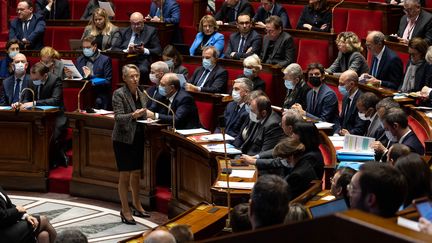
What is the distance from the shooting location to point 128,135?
20.0 ft

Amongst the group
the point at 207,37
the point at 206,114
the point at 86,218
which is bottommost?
the point at 86,218

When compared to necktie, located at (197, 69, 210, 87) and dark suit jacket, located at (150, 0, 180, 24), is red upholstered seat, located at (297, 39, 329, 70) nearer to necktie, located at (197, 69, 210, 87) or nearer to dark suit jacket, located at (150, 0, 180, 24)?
necktie, located at (197, 69, 210, 87)

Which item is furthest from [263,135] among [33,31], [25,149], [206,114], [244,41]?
[33,31]

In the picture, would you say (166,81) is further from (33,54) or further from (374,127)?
(33,54)

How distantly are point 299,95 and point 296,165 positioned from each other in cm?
211

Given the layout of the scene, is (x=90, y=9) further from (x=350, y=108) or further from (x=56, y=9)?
(x=350, y=108)

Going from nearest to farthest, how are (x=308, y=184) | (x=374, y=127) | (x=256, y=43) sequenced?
(x=308, y=184) → (x=374, y=127) → (x=256, y=43)

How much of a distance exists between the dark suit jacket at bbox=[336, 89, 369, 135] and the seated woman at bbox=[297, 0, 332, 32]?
87.3 inches

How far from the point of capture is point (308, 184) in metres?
4.34

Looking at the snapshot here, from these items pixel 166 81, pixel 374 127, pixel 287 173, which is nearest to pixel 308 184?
pixel 287 173

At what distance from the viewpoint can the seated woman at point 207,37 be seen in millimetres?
7984

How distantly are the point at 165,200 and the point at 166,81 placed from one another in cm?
93

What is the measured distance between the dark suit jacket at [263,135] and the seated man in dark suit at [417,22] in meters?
2.12

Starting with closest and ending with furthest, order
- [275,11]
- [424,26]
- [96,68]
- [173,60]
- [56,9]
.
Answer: [424,26] < [173,60] < [96,68] < [275,11] < [56,9]
